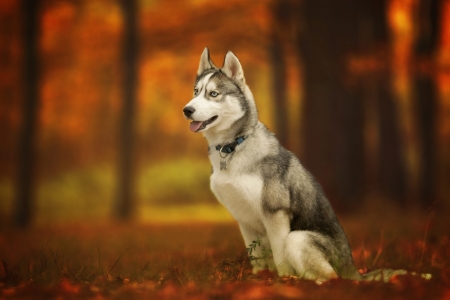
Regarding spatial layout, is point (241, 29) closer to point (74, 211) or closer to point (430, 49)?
point (430, 49)

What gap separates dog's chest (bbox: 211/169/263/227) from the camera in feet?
14.4

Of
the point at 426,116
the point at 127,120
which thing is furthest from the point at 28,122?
the point at 426,116

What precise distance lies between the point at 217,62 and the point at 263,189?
12.6 m

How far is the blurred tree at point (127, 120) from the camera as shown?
1325 centimetres

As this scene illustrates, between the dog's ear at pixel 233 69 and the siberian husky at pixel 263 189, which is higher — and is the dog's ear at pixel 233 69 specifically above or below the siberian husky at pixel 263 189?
above

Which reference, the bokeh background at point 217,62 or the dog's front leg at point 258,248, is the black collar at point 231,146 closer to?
the dog's front leg at point 258,248

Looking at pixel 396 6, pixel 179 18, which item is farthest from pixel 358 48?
pixel 179 18

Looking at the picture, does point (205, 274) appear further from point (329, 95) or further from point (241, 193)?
point (329, 95)

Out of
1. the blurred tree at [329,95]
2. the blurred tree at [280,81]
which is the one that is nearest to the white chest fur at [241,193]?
the blurred tree at [329,95]

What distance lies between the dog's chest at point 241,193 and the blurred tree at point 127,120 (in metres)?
8.98

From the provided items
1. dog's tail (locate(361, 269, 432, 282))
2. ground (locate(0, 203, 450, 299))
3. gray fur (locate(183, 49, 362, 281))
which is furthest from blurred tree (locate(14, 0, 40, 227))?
dog's tail (locate(361, 269, 432, 282))

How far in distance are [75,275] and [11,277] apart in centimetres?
58

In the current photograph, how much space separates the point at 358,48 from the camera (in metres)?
10.5

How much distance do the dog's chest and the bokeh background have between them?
94.3 inches
